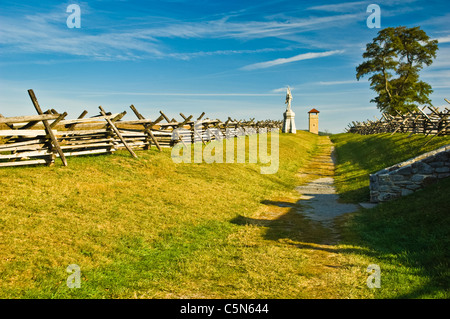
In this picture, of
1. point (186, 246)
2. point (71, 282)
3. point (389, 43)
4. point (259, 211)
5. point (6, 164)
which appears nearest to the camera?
point (71, 282)

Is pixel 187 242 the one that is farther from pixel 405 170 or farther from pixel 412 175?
pixel 412 175

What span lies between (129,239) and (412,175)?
918 centimetres

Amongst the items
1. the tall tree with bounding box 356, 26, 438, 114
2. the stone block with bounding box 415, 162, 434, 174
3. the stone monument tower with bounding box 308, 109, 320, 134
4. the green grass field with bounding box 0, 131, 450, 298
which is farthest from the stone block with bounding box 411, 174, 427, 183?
the stone monument tower with bounding box 308, 109, 320, 134

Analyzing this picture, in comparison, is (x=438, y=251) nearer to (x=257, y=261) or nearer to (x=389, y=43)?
(x=257, y=261)

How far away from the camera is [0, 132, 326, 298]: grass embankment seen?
213 inches

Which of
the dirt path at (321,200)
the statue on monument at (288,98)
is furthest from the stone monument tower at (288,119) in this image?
the dirt path at (321,200)

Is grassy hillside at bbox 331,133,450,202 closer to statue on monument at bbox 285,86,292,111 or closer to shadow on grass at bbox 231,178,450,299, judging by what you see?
shadow on grass at bbox 231,178,450,299

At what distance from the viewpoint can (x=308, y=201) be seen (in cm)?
1270

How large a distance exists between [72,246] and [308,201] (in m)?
8.93

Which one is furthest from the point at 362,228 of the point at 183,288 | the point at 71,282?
the point at 71,282

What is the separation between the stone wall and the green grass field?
0.72 m

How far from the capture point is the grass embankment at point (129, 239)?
541cm

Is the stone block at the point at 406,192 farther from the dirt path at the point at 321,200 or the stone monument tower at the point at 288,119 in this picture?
the stone monument tower at the point at 288,119

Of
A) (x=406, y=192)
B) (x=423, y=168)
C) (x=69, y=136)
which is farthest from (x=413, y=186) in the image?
(x=69, y=136)
